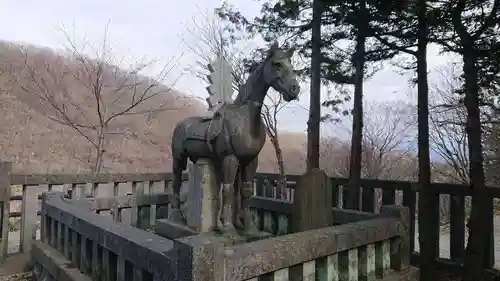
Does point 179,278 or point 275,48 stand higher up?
point 275,48

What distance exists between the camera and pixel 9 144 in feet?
51.8

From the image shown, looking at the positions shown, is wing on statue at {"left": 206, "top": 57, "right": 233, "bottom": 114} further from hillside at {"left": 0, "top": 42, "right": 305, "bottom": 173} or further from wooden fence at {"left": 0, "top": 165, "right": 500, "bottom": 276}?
hillside at {"left": 0, "top": 42, "right": 305, "bottom": 173}

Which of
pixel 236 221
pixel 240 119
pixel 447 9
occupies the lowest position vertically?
pixel 236 221

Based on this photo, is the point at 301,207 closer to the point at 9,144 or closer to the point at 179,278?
the point at 179,278

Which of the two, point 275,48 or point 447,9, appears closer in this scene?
point 275,48

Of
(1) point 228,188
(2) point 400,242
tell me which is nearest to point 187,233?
(1) point 228,188

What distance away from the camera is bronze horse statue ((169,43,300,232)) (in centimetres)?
274

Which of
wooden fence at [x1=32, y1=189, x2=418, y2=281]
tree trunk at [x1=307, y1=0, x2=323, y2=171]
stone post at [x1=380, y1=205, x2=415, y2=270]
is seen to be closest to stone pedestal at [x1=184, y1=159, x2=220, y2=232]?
wooden fence at [x1=32, y1=189, x2=418, y2=281]

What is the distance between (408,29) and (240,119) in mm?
3138

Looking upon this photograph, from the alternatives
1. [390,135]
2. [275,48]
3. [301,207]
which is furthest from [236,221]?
[390,135]

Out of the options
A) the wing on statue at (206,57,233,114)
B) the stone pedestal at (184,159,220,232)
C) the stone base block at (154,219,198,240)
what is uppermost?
the wing on statue at (206,57,233,114)

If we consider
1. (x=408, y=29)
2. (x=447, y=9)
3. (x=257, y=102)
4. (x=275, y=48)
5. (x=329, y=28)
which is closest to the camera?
(x=275, y=48)

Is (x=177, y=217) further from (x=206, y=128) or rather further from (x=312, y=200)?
(x=312, y=200)

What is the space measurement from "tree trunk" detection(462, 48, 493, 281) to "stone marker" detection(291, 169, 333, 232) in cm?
194
